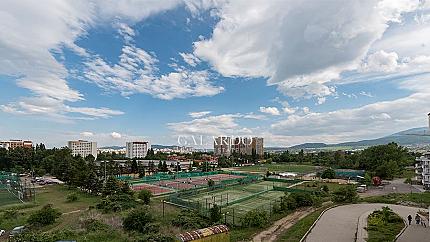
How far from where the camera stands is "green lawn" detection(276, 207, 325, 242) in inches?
470

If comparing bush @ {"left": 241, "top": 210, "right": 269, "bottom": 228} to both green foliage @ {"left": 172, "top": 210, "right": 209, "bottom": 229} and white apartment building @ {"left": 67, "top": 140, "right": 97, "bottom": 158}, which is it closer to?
green foliage @ {"left": 172, "top": 210, "right": 209, "bottom": 229}

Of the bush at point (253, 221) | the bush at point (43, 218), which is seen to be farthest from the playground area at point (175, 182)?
the bush at point (253, 221)

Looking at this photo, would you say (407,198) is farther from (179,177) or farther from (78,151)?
(78,151)

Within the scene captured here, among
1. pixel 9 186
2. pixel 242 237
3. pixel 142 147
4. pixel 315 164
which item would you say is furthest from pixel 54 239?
pixel 142 147

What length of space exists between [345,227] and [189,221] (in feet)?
22.4

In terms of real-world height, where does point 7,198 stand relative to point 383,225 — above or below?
below

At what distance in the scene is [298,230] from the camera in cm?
1301

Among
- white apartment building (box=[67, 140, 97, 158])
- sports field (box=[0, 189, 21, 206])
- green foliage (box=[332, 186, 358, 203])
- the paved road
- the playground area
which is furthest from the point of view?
white apartment building (box=[67, 140, 97, 158])

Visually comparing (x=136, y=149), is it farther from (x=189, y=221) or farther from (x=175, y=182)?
(x=189, y=221)

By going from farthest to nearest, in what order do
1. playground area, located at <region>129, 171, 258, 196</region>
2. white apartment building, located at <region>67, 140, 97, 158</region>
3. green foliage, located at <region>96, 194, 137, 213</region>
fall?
white apartment building, located at <region>67, 140, 97, 158</region>
playground area, located at <region>129, 171, 258, 196</region>
green foliage, located at <region>96, 194, 137, 213</region>

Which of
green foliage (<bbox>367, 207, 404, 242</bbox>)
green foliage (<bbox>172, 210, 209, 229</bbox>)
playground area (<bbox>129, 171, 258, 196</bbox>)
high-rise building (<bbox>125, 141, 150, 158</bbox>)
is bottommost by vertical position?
playground area (<bbox>129, 171, 258, 196</bbox>)

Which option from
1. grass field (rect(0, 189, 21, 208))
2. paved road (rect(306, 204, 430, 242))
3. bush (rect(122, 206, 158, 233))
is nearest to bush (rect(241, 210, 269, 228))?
paved road (rect(306, 204, 430, 242))

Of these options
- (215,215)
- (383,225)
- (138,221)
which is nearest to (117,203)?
(138,221)

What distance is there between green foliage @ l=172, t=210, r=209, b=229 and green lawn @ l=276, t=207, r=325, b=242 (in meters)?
3.53
